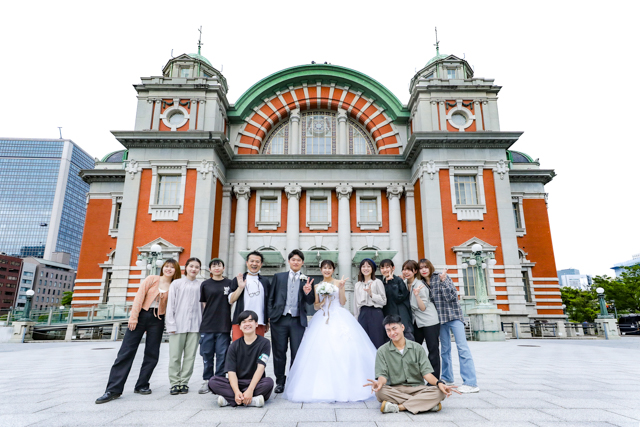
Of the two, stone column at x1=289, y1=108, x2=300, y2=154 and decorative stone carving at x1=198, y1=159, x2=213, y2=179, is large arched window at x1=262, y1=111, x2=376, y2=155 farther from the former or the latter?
decorative stone carving at x1=198, y1=159, x2=213, y2=179

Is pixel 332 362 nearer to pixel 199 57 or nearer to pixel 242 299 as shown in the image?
pixel 242 299

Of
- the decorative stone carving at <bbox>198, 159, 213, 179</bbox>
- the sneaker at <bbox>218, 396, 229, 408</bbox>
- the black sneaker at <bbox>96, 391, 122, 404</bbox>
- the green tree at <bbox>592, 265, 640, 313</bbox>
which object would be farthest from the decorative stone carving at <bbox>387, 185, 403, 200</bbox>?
the green tree at <bbox>592, 265, 640, 313</bbox>

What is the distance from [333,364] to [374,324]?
1.07 metres

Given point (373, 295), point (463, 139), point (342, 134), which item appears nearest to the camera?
point (373, 295)

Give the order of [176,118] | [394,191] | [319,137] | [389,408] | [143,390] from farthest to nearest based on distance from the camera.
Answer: [319,137], [394,191], [176,118], [143,390], [389,408]

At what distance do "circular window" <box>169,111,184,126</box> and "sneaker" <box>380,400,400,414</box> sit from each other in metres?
22.1

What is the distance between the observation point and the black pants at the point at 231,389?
467cm

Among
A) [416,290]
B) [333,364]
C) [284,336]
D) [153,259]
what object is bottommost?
[333,364]

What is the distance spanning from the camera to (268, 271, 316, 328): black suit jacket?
5.91 metres

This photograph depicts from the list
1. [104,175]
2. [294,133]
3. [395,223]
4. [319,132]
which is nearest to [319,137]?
[319,132]

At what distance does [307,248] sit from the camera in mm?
23250

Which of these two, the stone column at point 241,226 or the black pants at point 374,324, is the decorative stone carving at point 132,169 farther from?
the black pants at point 374,324

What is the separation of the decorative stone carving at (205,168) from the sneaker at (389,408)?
1911cm

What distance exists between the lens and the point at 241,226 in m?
23.3
